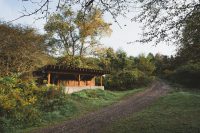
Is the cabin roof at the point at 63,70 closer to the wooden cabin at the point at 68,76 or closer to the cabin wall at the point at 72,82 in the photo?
the wooden cabin at the point at 68,76

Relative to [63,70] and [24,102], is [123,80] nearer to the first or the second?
[63,70]

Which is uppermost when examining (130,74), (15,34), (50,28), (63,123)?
(50,28)

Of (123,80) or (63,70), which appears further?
(123,80)

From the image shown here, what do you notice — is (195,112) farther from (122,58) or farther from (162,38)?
(122,58)

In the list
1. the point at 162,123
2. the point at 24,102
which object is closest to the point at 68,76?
the point at 24,102

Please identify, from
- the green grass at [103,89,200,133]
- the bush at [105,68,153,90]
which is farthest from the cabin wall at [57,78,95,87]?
the green grass at [103,89,200,133]

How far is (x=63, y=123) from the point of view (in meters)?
13.7

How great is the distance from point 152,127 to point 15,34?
39.7 ft

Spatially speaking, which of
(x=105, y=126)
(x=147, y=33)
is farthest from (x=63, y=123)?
(x=147, y=33)

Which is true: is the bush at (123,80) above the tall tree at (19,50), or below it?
below

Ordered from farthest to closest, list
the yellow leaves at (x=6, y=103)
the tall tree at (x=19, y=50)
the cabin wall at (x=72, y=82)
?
the cabin wall at (x=72, y=82) < the tall tree at (x=19, y=50) < the yellow leaves at (x=6, y=103)

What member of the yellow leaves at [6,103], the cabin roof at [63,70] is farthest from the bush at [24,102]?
the cabin roof at [63,70]

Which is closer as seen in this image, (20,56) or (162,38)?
(162,38)

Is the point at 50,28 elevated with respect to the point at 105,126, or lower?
elevated
